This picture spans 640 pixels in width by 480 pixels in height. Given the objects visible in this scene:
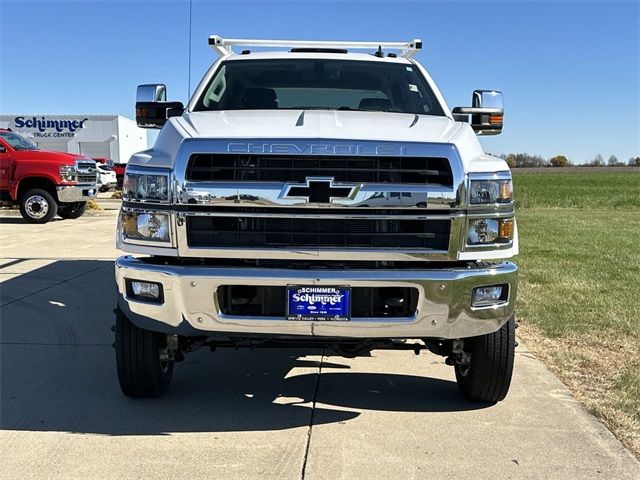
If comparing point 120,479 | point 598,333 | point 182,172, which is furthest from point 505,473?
point 598,333

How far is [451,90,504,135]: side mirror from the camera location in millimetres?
4800

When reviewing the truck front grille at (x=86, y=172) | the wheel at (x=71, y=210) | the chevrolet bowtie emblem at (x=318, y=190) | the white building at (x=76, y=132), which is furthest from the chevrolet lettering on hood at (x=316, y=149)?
the white building at (x=76, y=132)

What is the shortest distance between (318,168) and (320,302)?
2.22 ft

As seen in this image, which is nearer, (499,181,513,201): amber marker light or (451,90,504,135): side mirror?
(499,181,513,201): amber marker light

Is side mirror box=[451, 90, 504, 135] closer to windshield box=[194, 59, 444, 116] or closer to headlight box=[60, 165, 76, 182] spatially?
windshield box=[194, 59, 444, 116]

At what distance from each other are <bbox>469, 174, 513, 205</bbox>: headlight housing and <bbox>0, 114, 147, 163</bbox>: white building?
39.8m

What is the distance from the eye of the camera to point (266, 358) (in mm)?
4973

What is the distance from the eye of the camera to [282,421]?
3721 millimetres

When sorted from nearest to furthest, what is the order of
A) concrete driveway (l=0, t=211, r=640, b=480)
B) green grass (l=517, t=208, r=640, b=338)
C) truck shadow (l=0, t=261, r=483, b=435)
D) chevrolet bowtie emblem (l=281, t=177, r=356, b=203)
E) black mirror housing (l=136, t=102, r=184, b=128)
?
concrete driveway (l=0, t=211, r=640, b=480)
chevrolet bowtie emblem (l=281, t=177, r=356, b=203)
truck shadow (l=0, t=261, r=483, b=435)
black mirror housing (l=136, t=102, r=184, b=128)
green grass (l=517, t=208, r=640, b=338)

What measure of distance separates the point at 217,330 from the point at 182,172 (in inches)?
32.6

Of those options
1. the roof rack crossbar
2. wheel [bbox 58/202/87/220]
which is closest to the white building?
wheel [bbox 58/202/87/220]

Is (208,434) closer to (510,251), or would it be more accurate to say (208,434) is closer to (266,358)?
(266,358)

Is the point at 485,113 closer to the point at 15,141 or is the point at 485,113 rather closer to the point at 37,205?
the point at 37,205

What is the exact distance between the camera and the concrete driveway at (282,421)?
10.4 feet
